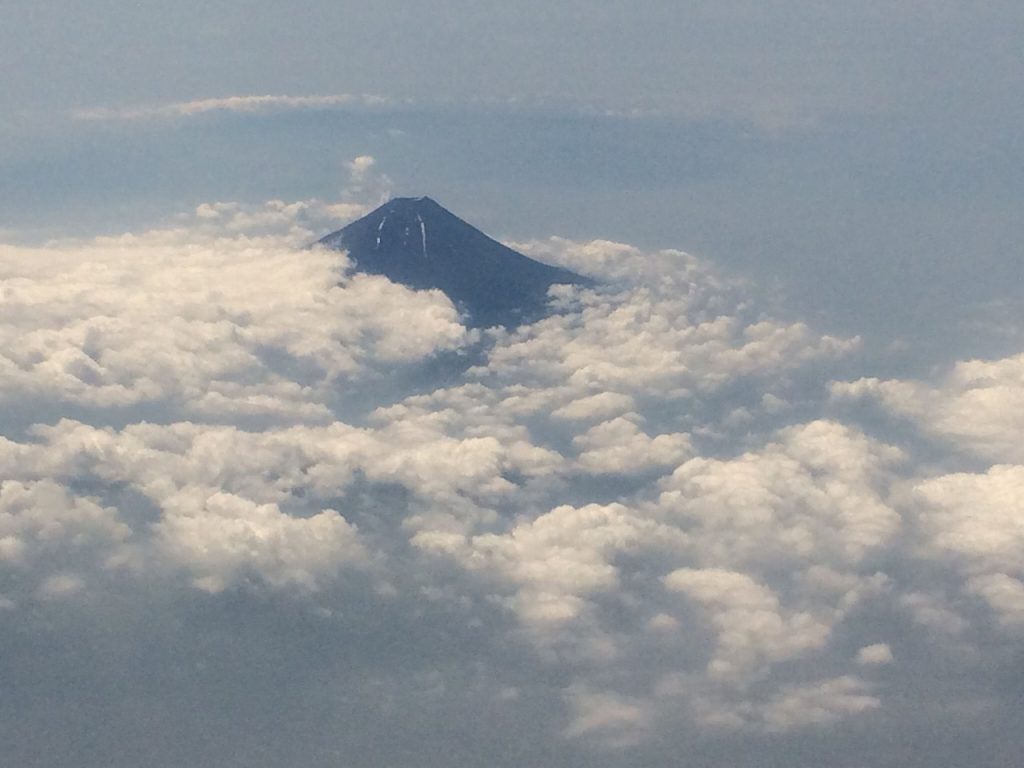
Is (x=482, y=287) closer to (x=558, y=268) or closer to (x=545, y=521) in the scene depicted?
(x=558, y=268)

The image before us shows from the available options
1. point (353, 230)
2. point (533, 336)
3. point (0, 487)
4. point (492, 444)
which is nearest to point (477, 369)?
point (533, 336)

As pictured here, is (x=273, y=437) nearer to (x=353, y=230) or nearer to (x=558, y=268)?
(x=353, y=230)

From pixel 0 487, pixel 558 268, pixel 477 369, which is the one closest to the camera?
pixel 0 487

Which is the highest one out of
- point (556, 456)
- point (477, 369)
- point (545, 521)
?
point (477, 369)

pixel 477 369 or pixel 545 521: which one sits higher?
pixel 477 369

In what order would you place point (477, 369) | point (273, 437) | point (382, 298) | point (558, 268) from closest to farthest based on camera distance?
point (273, 437)
point (477, 369)
point (382, 298)
point (558, 268)

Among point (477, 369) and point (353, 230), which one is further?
point (353, 230)

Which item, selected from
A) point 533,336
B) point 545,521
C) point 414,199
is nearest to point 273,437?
point 545,521
